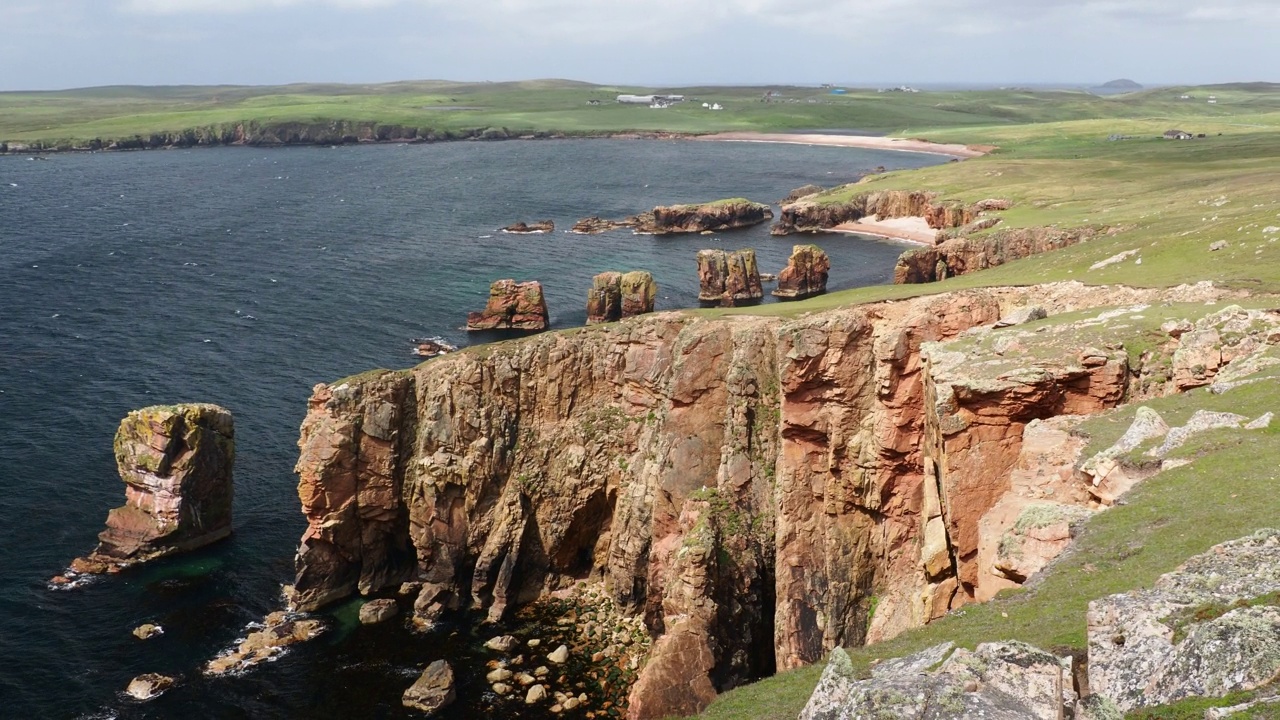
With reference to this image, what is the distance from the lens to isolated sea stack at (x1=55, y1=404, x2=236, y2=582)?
2203 inches

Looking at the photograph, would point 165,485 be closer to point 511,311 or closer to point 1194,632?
point 511,311

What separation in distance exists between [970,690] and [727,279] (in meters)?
96.4

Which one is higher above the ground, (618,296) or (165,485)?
(618,296)

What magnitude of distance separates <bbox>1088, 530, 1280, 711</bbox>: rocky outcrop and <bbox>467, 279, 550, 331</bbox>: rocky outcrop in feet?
274

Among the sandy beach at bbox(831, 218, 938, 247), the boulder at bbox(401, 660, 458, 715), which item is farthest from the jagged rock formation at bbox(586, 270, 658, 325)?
the boulder at bbox(401, 660, 458, 715)

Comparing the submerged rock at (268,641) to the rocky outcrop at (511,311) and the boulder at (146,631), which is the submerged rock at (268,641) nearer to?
the boulder at (146,631)

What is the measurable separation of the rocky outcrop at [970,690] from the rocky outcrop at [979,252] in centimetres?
7705

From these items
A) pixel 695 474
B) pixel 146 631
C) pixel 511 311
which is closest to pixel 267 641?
pixel 146 631

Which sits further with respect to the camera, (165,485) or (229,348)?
(229,348)

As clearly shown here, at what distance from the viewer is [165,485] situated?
2231 inches

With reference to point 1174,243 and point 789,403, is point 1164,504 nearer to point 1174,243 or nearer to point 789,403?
point 789,403

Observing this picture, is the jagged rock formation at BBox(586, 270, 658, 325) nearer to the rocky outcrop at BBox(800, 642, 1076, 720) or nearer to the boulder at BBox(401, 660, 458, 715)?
the boulder at BBox(401, 660, 458, 715)

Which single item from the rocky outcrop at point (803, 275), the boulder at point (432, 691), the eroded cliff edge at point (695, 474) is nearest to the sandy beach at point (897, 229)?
the rocky outcrop at point (803, 275)

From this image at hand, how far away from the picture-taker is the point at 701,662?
41312 mm
